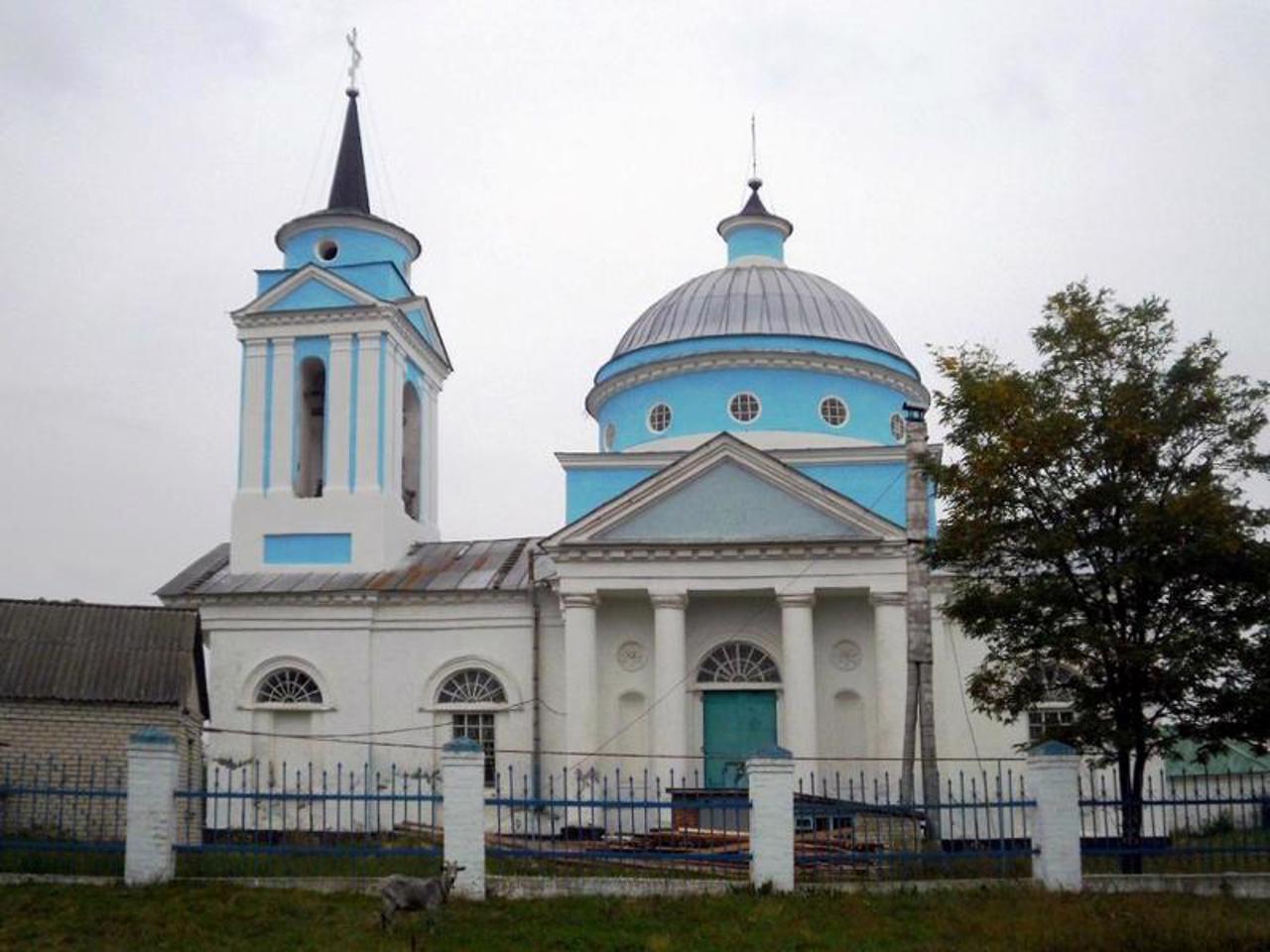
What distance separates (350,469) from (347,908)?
12385 mm

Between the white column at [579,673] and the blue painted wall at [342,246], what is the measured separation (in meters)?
7.24

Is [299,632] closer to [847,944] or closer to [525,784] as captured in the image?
[525,784]

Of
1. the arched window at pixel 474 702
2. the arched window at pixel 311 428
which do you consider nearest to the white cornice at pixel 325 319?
the arched window at pixel 311 428

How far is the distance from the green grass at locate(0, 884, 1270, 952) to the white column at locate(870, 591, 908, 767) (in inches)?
297

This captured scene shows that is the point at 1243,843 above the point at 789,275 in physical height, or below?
below

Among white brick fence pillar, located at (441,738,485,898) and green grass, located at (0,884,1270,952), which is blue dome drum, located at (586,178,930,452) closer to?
white brick fence pillar, located at (441,738,485,898)

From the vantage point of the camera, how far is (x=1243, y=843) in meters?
14.1

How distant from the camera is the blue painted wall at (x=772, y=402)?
2552 cm

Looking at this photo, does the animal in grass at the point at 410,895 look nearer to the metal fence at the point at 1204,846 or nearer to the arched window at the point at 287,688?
the metal fence at the point at 1204,846

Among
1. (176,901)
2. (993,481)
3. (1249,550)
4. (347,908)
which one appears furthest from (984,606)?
(176,901)

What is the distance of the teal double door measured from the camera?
2227cm

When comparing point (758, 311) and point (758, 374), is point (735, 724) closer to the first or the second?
point (758, 374)

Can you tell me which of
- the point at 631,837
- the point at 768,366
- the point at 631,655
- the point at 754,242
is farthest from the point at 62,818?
the point at 754,242

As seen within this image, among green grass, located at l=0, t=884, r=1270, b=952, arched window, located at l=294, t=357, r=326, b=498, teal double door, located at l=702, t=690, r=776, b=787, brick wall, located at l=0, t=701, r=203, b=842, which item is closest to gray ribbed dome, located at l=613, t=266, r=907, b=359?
arched window, located at l=294, t=357, r=326, b=498
